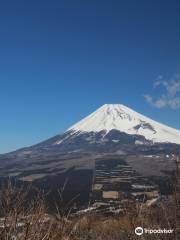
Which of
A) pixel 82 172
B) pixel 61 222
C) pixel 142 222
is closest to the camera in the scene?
pixel 61 222

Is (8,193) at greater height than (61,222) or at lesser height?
greater

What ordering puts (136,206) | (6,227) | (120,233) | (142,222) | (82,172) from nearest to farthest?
(6,227) → (142,222) → (136,206) → (120,233) → (82,172)

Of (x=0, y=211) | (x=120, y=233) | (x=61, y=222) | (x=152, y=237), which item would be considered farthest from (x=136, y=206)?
(x=120, y=233)

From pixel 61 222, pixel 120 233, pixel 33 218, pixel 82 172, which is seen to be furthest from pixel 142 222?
pixel 82 172

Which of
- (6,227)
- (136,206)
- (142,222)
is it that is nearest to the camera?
(6,227)

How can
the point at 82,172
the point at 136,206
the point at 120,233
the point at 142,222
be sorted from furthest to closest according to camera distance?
the point at 82,172, the point at 120,233, the point at 136,206, the point at 142,222

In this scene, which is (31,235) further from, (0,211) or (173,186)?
(173,186)

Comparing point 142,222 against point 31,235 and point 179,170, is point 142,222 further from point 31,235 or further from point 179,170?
point 31,235

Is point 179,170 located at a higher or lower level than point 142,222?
higher

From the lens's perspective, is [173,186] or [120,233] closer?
[173,186]
